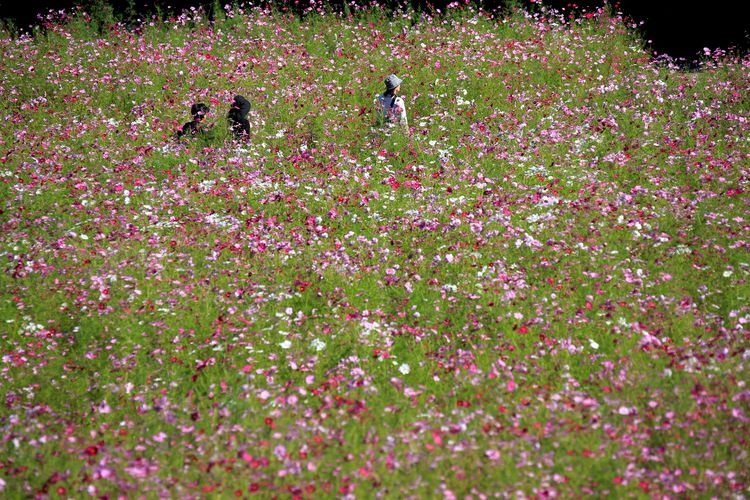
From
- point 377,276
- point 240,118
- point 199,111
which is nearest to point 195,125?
point 199,111

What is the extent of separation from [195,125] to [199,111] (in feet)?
0.91

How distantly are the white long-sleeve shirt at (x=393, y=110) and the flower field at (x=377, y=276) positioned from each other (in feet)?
1.48

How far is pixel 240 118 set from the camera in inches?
510

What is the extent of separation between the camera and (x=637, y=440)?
639 cm

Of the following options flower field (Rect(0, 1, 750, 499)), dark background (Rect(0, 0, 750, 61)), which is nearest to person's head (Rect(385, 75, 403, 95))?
flower field (Rect(0, 1, 750, 499))

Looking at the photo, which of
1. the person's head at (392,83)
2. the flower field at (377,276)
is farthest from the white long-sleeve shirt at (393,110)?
the flower field at (377,276)

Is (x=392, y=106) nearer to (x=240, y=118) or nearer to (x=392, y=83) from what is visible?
(x=392, y=83)

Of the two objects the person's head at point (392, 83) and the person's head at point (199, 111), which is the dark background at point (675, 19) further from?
the person's head at point (199, 111)

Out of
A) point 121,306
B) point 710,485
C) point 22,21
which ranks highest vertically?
point 22,21

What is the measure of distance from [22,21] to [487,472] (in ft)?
66.3

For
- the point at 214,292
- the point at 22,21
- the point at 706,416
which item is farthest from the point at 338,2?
the point at 706,416

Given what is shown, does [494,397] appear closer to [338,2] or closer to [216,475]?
[216,475]

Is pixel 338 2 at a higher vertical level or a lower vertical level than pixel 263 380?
higher

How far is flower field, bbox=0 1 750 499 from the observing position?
20.4ft
